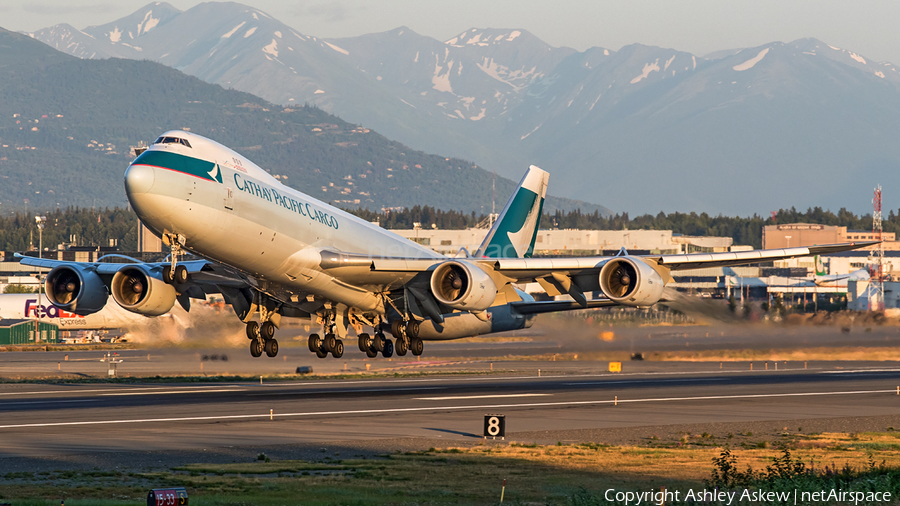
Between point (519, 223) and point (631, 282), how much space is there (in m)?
15.1

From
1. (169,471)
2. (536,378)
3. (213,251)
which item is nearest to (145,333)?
(536,378)

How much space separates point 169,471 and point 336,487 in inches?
221

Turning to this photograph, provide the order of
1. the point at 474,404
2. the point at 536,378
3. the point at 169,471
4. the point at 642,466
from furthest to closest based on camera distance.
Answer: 1. the point at 536,378
2. the point at 474,404
3. the point at 642,466
4. the point at 169,471

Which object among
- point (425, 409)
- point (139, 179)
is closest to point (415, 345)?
point (425, 409)

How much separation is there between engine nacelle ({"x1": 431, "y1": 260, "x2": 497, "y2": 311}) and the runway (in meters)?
5.29

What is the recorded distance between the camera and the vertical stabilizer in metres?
55.1

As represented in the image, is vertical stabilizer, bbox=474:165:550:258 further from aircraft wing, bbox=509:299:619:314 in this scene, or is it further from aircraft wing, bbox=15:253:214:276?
aircraft wing, bbox=15:253:214:276

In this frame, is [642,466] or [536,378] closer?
[642,466]

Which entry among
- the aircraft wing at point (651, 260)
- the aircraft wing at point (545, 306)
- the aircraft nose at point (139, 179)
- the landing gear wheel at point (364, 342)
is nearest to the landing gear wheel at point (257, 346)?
the landing gear wheel at point (364, 342)

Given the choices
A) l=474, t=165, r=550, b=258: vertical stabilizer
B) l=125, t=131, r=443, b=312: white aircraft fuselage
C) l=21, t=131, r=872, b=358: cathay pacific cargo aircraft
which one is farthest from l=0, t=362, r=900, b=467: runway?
l=474, t=165, r=550, b=258: vertical stabilizer

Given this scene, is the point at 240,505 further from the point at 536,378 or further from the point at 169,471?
the point at 536,378

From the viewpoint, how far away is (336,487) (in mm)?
28594

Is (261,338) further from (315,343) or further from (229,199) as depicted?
(229,199)

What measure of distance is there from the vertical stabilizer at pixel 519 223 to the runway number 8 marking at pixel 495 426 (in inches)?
664
